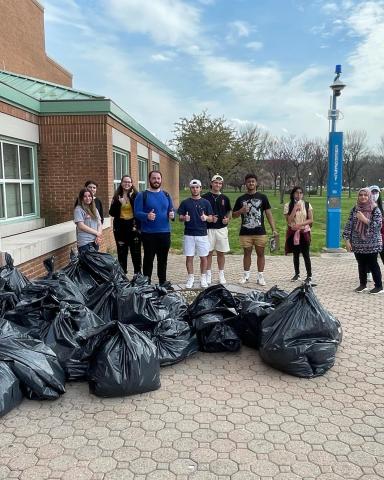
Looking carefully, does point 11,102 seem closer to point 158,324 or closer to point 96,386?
point 158,324

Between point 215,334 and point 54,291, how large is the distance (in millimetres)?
1613

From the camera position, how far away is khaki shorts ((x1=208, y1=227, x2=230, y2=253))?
6.87m

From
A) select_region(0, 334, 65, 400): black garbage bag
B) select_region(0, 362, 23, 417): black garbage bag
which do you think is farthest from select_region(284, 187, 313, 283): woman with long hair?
select_region(0, 362, 23, 417): black garbage bag

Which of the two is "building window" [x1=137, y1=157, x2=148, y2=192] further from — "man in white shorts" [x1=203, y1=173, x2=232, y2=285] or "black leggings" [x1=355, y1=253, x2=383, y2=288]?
"black leggings" [x1=355, y1=253, x2=383, y2=288]

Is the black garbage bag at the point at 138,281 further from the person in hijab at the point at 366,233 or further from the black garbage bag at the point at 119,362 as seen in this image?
the person in hijab at the point at 366,233

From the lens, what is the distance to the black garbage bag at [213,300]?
→ 178 inches

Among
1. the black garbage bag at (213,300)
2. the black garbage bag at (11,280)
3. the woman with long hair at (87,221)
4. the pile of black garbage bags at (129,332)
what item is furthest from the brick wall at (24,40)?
the black garbage bag at (213,300)

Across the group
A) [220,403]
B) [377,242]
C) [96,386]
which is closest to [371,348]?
[220,403]

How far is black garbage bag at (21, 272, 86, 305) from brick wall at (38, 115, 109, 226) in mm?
5336

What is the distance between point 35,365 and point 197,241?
143 inches

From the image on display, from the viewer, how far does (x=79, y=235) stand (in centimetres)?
653

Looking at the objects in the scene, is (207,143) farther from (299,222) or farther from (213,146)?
(299,222)

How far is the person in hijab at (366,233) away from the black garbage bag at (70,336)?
4.22 metres

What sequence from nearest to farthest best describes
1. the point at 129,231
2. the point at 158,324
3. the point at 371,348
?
the point at 158,324
the point at 371,348
the point at 129,231
